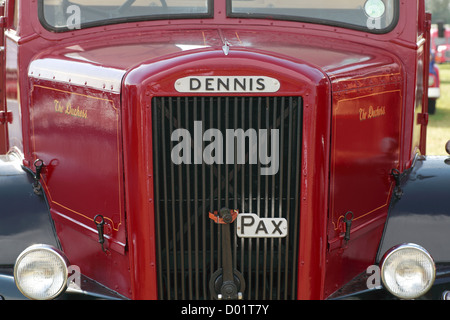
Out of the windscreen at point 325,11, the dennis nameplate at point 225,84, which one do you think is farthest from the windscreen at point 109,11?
the dennis nameplate at point 225,84

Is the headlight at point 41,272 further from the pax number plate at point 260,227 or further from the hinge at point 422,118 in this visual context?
the hinge at point 422,118

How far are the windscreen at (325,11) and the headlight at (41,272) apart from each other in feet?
5.55

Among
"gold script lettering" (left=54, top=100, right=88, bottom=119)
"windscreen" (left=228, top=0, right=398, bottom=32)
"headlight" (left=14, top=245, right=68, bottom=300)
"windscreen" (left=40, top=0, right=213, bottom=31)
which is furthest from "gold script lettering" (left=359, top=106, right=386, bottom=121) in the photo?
"headlight" (left=14, top=245, right=68, bottom=300)

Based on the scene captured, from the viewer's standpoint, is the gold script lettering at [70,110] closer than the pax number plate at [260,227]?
No

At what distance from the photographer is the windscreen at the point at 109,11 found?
3.92m

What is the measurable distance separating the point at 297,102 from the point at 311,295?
0.91 m

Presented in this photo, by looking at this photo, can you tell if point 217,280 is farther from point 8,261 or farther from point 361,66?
point 361,66

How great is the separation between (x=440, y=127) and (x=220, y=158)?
10446 mm

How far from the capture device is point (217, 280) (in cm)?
320

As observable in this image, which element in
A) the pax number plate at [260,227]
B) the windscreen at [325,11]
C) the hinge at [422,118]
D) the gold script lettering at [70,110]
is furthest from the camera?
the hinge at [422,118]

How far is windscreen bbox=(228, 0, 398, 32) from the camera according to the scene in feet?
12.8

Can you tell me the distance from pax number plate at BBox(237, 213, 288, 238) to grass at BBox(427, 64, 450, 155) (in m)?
7.02

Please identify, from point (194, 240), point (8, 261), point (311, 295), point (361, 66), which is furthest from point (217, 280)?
point (361, 66)

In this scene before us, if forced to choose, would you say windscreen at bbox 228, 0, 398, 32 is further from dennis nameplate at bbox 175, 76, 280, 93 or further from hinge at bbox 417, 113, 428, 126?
dennis nameplate at bbox 175, 76, 280, 93
